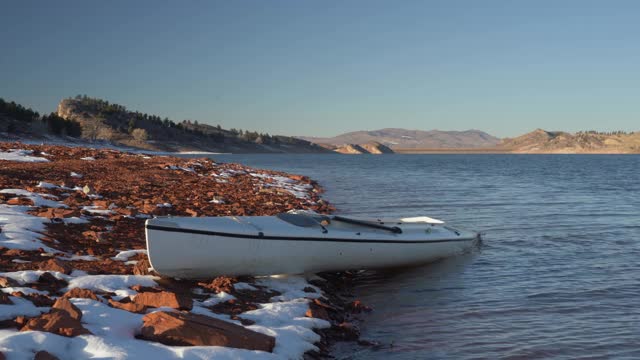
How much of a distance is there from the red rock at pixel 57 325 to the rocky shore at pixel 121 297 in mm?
10

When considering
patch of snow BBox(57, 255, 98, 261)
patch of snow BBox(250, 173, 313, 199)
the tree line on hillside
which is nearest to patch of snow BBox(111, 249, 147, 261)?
patch of snow BBox(57, 255, 98, 261)

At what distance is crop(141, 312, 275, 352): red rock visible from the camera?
22.0 feet

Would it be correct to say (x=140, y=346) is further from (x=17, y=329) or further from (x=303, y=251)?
(x=303, y=251)

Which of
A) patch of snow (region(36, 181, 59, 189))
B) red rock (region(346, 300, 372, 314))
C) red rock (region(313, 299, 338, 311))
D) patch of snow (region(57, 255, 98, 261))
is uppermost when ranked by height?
patch of snow (region(36, 181, 59, 189))

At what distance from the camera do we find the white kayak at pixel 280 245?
392 inches

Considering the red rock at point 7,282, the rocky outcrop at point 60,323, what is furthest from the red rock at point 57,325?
the red rock at point 7,282

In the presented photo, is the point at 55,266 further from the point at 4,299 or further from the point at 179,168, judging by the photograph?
the point at 179,168

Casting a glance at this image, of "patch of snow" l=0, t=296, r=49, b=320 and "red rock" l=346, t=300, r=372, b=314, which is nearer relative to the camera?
"patch of snow" l=0, t=296, r=49, b=320

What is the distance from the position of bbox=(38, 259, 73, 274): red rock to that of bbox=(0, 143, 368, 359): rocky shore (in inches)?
1.2

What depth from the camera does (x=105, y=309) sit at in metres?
7.36

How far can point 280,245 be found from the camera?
11.1m

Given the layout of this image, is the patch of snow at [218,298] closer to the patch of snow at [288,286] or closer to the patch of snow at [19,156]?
the patch of snow at [288,286]

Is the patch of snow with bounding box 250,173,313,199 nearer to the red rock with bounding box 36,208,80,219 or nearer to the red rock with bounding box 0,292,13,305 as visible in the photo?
the red rock with bounding box 36,208,80,219

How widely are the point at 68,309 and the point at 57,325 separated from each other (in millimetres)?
404
